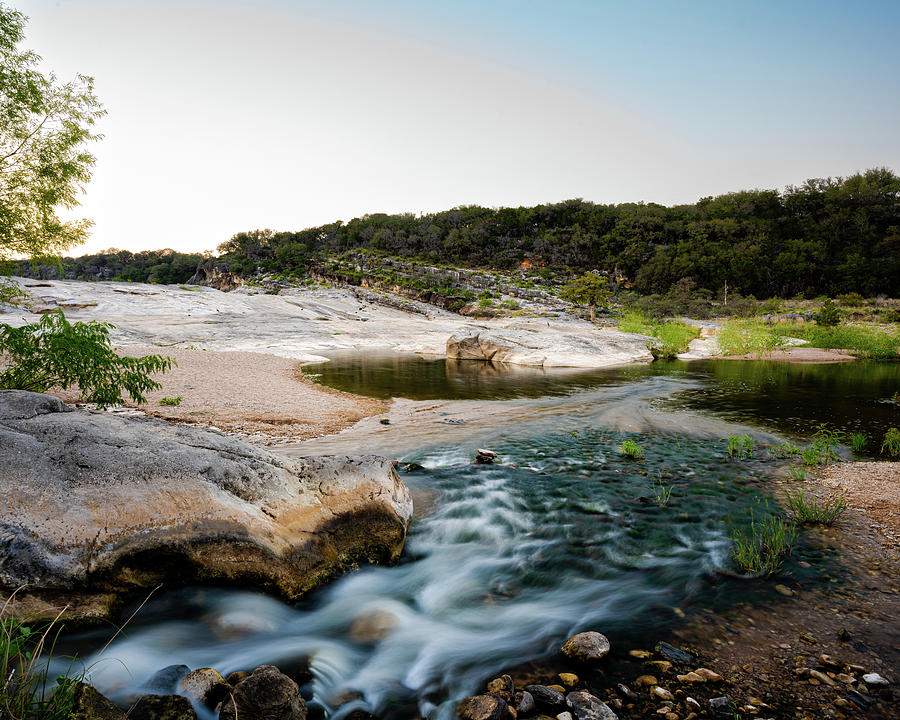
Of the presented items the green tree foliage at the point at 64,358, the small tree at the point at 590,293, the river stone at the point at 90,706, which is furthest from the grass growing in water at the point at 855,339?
the green tree foliage at the point at 64,358

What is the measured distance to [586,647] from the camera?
3770 millimetres

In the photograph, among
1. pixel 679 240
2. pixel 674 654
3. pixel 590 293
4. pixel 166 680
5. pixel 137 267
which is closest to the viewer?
pixel 166 680

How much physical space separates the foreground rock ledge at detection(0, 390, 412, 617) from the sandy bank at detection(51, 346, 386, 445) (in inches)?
187

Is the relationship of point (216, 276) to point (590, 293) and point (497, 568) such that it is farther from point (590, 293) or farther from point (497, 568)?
point (497, 568)

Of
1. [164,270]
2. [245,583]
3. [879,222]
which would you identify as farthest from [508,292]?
[164,270]

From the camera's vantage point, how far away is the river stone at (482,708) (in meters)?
3.08

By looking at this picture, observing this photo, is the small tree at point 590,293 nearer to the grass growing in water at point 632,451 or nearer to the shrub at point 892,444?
the shrub at point 892,444

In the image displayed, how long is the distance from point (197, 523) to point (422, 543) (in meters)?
2.95

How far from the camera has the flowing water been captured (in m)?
3.91

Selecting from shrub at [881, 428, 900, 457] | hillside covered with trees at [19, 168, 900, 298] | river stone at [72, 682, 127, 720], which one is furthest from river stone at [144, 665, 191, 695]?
hillside covered with trees at [19, 168, 900, 298]

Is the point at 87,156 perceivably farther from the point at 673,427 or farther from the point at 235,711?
the point at 673,427

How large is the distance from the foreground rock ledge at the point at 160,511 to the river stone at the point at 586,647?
255cm

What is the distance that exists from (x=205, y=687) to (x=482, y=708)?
2.14 m

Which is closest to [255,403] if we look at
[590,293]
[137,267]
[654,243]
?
[590,293]
